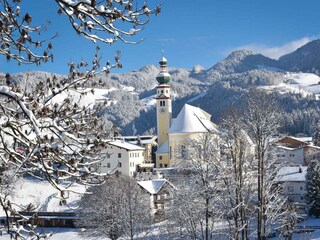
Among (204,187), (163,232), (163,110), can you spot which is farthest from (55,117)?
(163,110)

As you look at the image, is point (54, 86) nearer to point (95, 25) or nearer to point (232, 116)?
point (95, 25)

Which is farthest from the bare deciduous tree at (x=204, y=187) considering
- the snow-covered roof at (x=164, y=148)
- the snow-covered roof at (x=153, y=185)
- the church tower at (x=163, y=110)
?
the church tower at (x=163, y=110)

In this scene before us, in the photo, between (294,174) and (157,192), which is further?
(294,174)

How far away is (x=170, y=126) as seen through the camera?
74500 millimetres

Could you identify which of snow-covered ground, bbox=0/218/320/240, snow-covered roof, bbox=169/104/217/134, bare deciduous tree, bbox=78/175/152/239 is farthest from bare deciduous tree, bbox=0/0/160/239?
snow-covered roof, bbox=169/104/217/134

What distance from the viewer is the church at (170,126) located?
232 ft

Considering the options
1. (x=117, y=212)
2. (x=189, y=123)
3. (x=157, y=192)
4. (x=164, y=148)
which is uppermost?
(x=189, y=123)

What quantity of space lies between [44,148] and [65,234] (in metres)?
42.8

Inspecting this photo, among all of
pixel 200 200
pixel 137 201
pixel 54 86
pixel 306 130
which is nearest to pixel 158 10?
pixel 54 86

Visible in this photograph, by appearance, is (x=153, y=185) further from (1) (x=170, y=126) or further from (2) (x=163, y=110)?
(2) (x=163, y=110)

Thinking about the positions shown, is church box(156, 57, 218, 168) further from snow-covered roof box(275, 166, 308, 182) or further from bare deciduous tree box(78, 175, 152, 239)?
bare deciduous tree box(78, 175, 152, 239)

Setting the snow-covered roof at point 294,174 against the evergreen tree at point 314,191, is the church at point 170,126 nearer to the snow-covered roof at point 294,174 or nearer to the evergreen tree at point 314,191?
the snow-covered roof at point 294,174

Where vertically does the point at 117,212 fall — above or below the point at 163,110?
below

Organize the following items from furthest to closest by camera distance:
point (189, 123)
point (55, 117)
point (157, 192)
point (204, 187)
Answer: point (189, 123)
point (157, 192)
point (204, 187)
point (55, 117)
